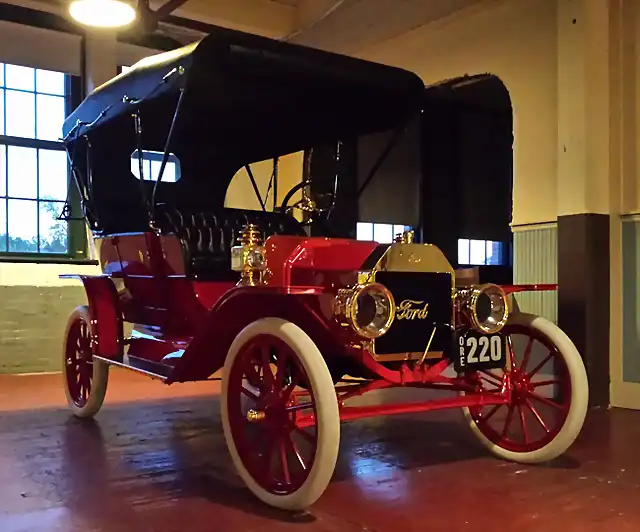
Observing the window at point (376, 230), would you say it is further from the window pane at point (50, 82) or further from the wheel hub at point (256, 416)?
the wheel hub at point (256, 416)

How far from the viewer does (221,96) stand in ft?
11.8

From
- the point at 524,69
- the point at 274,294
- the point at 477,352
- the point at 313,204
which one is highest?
the point at 524,69

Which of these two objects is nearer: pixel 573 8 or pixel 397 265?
pixel 397 265

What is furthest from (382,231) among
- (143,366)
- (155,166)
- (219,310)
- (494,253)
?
(219,310)

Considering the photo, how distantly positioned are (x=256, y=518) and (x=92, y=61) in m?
5.29

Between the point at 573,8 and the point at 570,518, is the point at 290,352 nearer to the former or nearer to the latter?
the point at 570,518

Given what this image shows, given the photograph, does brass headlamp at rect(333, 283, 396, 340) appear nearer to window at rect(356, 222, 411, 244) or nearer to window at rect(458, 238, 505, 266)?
window at rect(356, 222, 411, 244)

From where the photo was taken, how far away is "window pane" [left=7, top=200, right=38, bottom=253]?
6.49 m

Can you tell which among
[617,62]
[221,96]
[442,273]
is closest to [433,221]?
[617,62]

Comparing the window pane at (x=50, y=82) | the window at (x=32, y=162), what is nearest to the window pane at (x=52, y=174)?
the window at (x=32, y=162)

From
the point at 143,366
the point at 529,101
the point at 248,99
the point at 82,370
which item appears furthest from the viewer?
the point at 529,101

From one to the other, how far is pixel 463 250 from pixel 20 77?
4.69 m

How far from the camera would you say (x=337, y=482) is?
2.72 meters

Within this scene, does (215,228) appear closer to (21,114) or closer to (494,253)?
(21,114)
